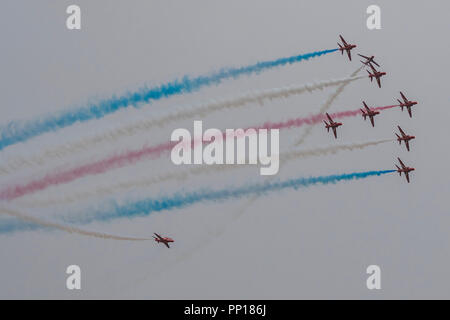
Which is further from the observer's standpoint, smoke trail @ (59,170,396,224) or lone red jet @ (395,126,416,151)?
lone red jet @ (395,126,416,151)

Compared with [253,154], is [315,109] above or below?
above

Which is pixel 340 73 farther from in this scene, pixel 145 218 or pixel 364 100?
pixel 145 218

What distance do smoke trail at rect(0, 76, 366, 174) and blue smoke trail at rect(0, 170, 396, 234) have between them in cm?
249

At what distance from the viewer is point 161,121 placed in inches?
1259

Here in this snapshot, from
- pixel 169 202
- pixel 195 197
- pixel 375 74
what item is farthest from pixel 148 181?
pixel 375 74

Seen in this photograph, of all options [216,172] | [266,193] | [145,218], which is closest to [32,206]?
[145,218]

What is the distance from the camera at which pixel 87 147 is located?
103 feet

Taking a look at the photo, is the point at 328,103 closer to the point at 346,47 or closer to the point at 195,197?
the point at 346,47

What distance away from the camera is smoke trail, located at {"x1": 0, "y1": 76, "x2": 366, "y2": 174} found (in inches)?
1217

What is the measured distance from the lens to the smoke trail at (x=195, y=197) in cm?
3094

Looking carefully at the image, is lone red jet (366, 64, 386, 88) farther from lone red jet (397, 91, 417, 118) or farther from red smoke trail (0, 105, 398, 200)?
red smoke trail (0, 105, 398, 200)

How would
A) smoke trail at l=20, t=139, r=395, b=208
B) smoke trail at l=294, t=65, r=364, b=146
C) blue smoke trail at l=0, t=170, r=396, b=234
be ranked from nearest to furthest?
1. smoke trail at l=20, t=139, r=395, b=208
2. blue smoke trail at l=0, t=170, r=396, b=234
3. smoke trail at l=294, t=65, r=364, b=146

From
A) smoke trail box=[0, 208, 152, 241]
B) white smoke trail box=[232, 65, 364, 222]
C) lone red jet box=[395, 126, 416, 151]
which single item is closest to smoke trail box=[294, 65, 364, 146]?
white smoke trail box=[232, 65, 364, 222]
